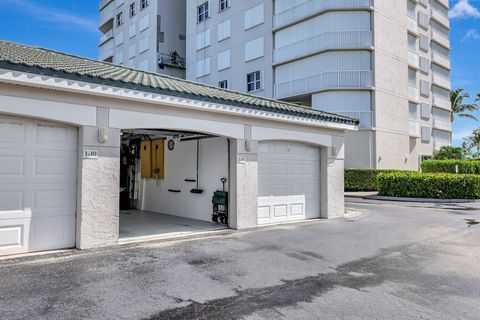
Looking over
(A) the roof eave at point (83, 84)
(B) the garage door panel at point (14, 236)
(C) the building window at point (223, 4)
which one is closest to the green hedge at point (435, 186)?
(A) the roof eave at point (83, 84)

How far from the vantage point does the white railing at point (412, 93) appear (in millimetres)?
31694

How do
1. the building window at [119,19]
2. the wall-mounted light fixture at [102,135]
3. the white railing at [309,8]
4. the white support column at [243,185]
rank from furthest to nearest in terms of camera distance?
the building window at [119,19], the white railing at [309,8], the white support column at [243,185], the wall-mounted light fixture at [102,135]

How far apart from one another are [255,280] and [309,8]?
2648 cm

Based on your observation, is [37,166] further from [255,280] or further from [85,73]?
[255,280]

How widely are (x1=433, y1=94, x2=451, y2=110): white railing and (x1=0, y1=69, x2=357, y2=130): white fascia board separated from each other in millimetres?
32888

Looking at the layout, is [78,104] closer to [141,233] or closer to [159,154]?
[141,233]

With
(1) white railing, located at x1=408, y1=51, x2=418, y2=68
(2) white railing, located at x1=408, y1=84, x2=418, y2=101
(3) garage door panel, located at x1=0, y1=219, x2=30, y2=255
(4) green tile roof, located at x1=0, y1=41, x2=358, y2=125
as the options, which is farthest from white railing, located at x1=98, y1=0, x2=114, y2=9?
(3) garage door panel, located at x1=0, y1=219, x2=30, y2=255

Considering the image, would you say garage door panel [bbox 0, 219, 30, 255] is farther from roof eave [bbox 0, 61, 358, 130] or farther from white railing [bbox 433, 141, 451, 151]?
white railing [bbox 433, 141, 451, 151]

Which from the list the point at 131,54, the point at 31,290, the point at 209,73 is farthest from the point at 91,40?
the point at 31,290

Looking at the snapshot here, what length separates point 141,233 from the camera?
30.5 feet

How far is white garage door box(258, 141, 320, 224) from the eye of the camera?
36.4 ft

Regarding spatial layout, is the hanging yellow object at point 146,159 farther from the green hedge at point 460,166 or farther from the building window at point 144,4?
the building window at point 144,4

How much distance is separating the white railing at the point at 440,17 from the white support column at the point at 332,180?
33891mm

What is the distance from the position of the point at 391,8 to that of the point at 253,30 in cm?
1132
